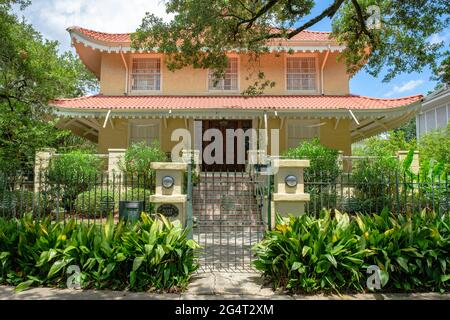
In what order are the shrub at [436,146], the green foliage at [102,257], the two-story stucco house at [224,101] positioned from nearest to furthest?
1. the green foliage at [102,257]
2. the two-story stucco house at [224,101]
3. the shrub at [436,146]

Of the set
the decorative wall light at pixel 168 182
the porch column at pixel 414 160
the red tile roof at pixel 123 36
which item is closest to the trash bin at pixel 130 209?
the decorative wall light at pixel 168 182

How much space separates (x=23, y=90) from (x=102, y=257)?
9.94 m

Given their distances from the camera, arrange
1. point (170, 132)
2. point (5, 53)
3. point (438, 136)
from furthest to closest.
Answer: point (438, 136), point (170, 132), point (5, 53)

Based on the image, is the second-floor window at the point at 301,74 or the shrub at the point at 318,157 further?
the second-floor window at the point at 301,74

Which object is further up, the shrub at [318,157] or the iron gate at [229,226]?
the shrub at [318,157]

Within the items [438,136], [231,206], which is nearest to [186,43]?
[231,206]

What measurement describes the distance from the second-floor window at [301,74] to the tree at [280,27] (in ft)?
14.7

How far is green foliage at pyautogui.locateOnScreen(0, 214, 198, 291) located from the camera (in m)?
5.50

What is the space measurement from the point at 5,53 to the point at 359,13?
35.6ft

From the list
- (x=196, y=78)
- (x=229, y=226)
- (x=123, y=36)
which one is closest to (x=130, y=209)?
(x=229, y=226)

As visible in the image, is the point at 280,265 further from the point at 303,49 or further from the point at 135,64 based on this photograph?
the point at 135,64

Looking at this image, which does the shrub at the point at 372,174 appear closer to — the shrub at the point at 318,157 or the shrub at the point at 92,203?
the shrub at the point at 318,157

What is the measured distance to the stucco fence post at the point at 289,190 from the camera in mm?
7457

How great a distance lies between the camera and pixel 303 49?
16375 millimetres
